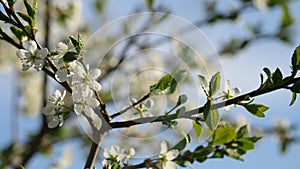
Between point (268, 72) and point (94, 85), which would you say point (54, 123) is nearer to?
point (94, 85)

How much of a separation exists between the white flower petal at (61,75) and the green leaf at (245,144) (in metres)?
0.24

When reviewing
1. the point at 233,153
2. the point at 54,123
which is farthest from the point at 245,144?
the point at 54,123

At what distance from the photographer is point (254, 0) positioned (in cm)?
151

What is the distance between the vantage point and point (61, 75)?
47 cm

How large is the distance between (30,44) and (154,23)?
2.93 feet

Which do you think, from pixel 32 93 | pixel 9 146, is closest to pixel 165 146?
pixel 9 146

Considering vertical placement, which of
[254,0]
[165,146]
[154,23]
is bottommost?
[165,146]

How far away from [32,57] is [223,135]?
231 millimetres

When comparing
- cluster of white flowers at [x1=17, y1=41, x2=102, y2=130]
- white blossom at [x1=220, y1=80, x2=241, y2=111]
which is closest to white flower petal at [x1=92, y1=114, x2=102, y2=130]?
cluster of white flowers at [x1=17, y1=41, x2=102, y2=130]

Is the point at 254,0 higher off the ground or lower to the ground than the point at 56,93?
higher

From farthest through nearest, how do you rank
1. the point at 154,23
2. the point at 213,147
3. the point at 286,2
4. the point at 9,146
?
the point at 286,2
the point at 9,146
the point at 154,23
the point at 213,147

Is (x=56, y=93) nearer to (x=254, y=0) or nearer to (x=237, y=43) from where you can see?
(x=254, y=0)

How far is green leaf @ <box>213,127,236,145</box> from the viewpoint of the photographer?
2.00 feet

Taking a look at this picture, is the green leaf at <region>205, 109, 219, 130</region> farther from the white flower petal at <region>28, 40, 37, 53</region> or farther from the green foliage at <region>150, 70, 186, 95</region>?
the white flower petal at <region>28, 40, 37, 53</region>
